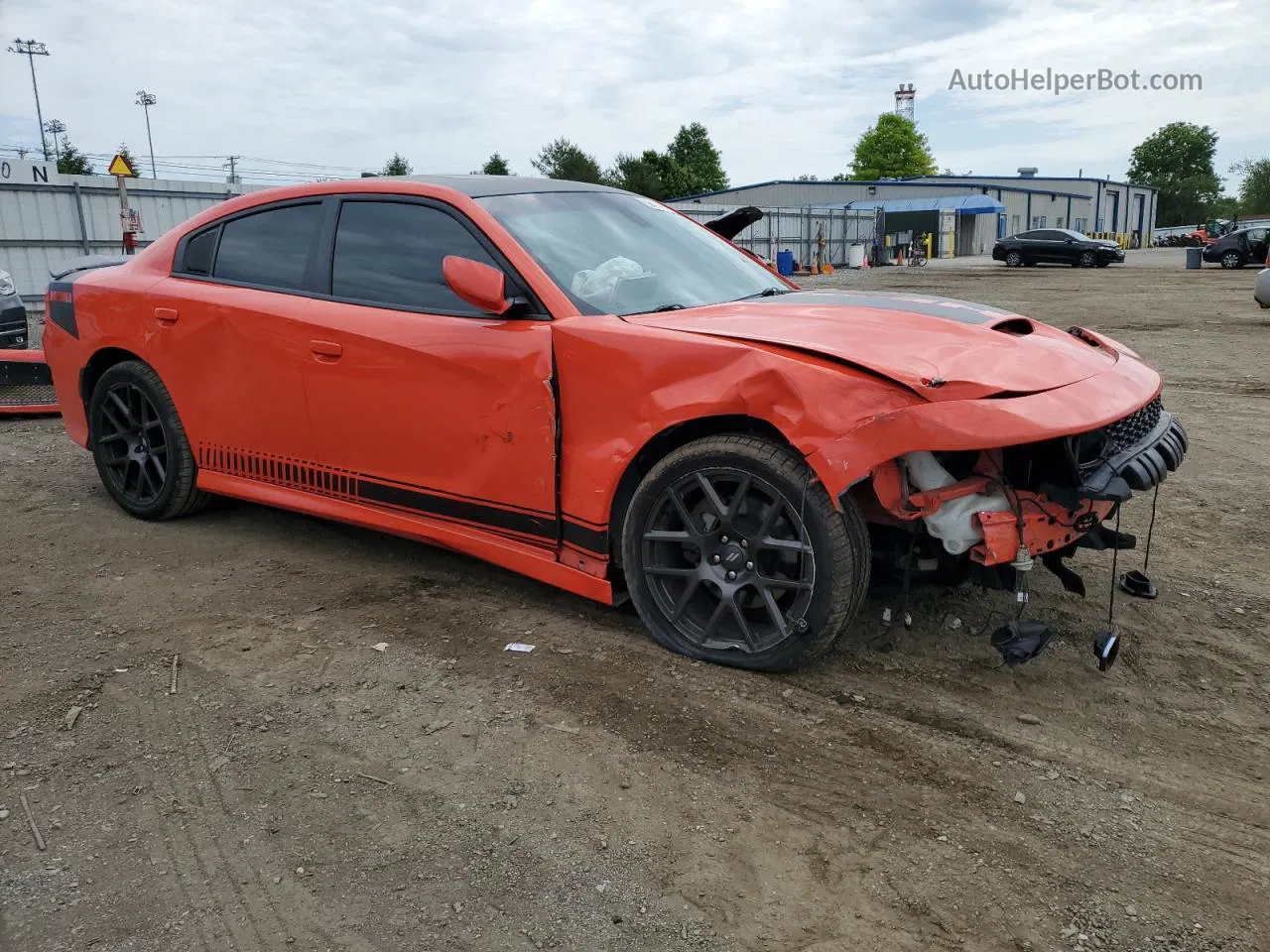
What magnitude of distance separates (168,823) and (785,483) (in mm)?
1896

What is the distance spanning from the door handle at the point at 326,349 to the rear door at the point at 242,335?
0.18ft

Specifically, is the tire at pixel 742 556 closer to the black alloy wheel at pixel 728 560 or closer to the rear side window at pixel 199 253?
the black alloy wheel at pixel 728 560

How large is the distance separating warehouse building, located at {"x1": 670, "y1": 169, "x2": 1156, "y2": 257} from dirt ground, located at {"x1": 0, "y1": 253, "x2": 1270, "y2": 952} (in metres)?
37.3

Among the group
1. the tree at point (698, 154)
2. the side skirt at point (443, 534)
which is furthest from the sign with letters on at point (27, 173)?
the tree at point (698, 154)

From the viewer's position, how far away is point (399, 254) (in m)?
3.89

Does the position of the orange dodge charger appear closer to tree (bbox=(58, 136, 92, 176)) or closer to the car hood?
the car hood

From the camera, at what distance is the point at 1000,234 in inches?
2418

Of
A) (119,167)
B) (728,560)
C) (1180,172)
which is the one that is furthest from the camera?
(1180,172)

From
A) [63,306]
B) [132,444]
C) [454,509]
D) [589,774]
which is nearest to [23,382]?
A: [63,306]

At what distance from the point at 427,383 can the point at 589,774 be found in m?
1.64

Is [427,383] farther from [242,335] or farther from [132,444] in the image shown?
[132,444]

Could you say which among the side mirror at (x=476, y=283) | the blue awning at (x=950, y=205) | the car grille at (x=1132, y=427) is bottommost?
the car grille at (x=1132, y=427)

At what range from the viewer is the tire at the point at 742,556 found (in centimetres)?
299

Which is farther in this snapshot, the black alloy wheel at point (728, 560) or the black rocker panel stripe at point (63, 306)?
the black rocker panel stripe at point (63, 306)
